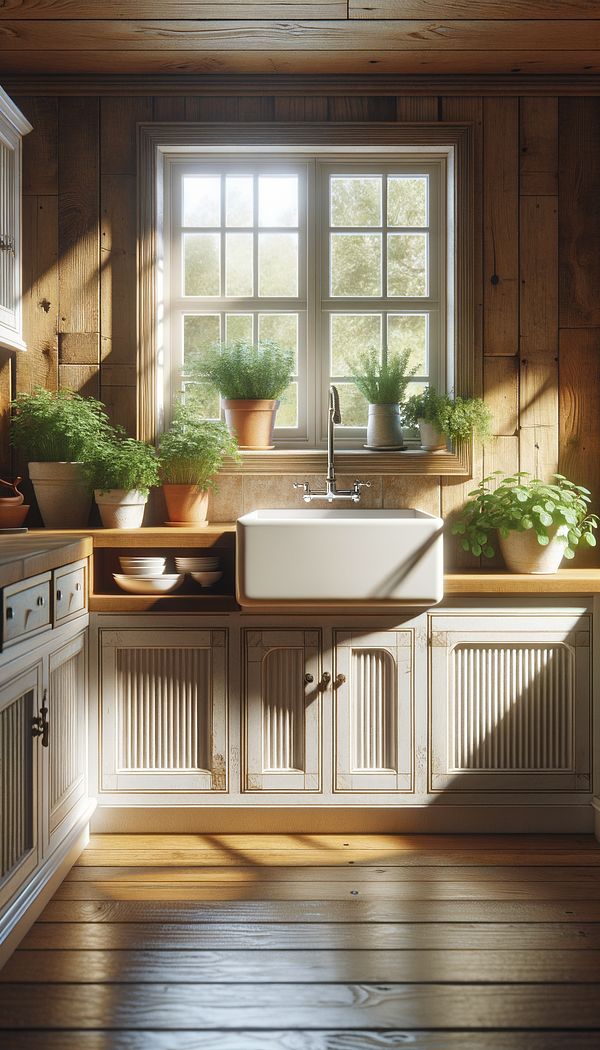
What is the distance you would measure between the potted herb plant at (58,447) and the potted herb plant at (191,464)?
0.82ft

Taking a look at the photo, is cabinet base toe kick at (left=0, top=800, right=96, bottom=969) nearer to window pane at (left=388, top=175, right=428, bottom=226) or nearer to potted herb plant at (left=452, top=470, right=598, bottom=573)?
potted herb plant at (left=452, top=470, right=598, bottom=573)

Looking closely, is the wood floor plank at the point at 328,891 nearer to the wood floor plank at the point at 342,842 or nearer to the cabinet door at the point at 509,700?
the wood floor plank at the point at 342,842

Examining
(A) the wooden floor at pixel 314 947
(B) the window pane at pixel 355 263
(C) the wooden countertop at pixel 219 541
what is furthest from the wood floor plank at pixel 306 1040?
(B) the window pane at pixel 355 263

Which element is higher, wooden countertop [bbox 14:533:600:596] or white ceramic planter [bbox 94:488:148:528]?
white ceramic planter [bbox 94:488:148:528]

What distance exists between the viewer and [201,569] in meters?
2.75

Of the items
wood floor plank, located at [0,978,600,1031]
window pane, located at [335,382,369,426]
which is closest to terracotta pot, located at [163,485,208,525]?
window pane, located at [335,382,369,426]

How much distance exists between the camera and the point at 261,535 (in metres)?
2.42

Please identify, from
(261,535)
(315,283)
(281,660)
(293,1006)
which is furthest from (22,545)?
(315,283)

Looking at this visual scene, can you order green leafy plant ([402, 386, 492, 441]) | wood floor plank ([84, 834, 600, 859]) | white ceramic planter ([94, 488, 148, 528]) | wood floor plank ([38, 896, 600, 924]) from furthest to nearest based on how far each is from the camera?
Result: green leafy plant ([402, 386, 492, 441]) → white ceramic planter ([94, 488, 148, 528]) → wood floor plank ([84, 834, 600, 859]) → wood floor plank ([38, 896, 600, 924])

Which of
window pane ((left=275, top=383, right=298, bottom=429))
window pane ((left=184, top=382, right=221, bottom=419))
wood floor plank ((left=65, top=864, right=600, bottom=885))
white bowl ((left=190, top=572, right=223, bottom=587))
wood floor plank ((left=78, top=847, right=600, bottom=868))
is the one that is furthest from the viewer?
window pane ((left=275, top=383, right=298, bottom=429))

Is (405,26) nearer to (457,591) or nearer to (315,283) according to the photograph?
(315,283)

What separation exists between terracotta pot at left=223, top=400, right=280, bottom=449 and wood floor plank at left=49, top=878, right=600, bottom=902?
1.52 meters

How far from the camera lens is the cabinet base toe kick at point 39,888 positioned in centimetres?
195

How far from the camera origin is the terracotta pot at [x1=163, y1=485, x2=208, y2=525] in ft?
9.59
